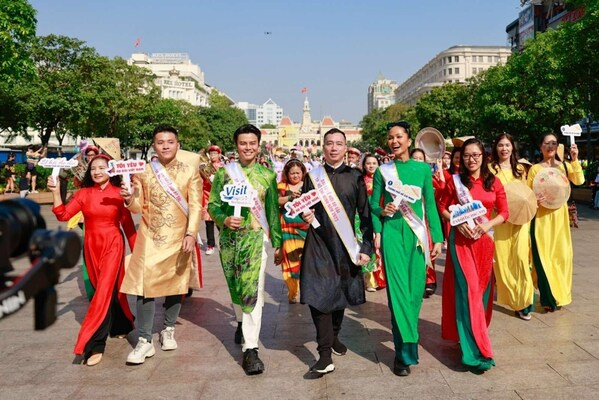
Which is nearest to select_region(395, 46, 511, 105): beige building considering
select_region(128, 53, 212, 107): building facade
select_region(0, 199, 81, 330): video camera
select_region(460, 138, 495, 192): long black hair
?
select_region(128, 53, 212, 107): building facade

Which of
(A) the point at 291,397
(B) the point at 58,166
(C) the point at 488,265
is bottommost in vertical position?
(A) the point at 291,397

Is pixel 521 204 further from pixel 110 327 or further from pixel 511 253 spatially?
pixel 110 327

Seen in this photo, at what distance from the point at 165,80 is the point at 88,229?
3827 inches

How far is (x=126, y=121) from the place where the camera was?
1487 inches

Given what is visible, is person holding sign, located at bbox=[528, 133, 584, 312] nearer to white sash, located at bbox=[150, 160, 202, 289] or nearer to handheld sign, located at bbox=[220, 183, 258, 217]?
handheld sign, located at bbox=[220, 183, 258, 217]

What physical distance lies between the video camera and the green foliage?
18.2m

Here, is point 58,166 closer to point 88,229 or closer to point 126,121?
point 88,229

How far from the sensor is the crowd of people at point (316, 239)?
408 cm

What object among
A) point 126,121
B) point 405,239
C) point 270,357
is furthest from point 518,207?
point 126,121

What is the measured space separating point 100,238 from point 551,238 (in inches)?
175

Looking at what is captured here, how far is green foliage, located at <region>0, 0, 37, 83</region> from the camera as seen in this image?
17.3 metres

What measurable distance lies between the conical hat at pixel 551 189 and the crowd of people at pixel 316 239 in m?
1.41

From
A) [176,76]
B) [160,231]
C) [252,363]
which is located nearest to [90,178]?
[160,231]

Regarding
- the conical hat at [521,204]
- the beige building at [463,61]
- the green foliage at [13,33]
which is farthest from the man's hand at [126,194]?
the beige building at [463,61]
